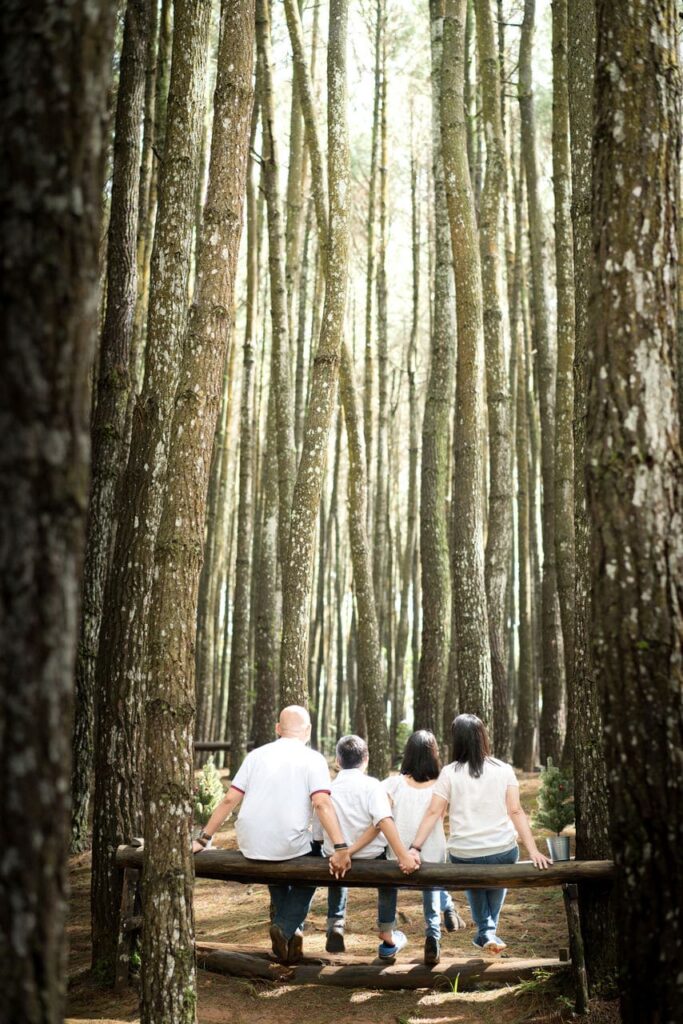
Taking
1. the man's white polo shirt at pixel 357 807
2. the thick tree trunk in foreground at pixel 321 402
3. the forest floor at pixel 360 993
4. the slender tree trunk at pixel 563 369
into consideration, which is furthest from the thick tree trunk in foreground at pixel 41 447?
the slender tree trunk at pixel 563 369

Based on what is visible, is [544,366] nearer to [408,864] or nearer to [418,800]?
[418,800]

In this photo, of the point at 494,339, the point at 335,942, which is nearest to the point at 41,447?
the point at 335,942

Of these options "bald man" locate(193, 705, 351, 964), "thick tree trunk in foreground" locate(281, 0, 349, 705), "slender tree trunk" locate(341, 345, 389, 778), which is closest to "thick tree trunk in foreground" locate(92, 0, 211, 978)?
"bald man" locate(193, 705, 351, 964)

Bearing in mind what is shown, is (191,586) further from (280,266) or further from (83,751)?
(280,266)

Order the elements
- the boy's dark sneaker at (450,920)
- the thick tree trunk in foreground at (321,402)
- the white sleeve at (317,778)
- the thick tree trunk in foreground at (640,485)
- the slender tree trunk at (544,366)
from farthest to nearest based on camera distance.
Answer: the slender tree trunk at (544,366)
the thick tree trunk in foreground at (321,402)
the boy's dark sneaker at (450,920)
the white sleeve at (317,778)
the thick tree trunk in foreground at (640,485)

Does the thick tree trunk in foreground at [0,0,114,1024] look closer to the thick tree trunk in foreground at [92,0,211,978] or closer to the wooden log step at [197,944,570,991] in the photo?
the thick tree trunk in foreground at [92,0,211,978]

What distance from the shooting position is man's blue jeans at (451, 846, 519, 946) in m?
4.36

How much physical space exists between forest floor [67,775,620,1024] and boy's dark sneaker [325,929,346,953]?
0.10 m

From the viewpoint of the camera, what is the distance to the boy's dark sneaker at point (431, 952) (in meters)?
4.24

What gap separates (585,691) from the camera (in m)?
4.07

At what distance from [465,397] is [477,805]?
9.36 feet

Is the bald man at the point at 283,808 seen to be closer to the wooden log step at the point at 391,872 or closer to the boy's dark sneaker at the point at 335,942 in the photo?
the wooden log step at the point at 391,872

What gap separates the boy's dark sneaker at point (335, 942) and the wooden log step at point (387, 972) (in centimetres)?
28

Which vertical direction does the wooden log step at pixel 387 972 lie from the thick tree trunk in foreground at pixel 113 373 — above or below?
below
